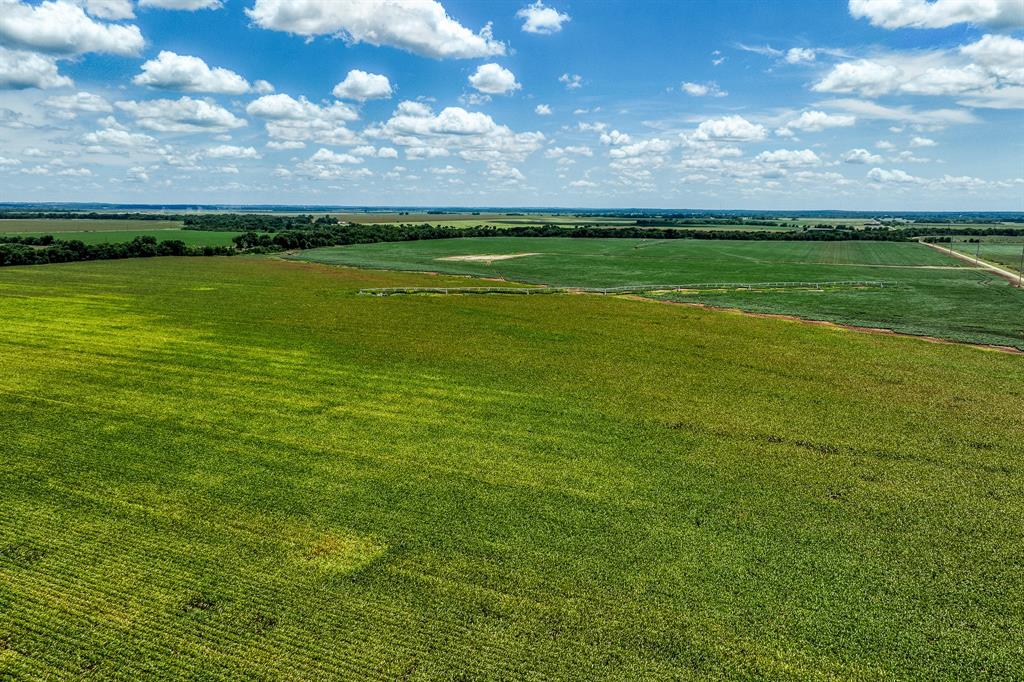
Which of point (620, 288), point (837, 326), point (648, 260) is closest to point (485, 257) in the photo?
point (648, 260)

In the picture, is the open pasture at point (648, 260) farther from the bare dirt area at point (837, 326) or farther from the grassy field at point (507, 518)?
the grassy field at point (507, 518)

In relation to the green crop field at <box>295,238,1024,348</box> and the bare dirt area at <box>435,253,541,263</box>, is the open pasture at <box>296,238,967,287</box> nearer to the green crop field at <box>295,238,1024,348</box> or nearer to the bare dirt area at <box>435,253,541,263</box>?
the green crop field at <box>295,238,1024,348</box>

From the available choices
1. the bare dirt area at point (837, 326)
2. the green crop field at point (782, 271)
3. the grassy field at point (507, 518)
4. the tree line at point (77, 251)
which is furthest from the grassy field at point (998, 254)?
the tree line at point (77, 251)

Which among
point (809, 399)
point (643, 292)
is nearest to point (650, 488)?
point (809, 399)

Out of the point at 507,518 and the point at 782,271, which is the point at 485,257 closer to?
the point at 782,271

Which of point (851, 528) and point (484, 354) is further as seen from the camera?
point (484, 354)

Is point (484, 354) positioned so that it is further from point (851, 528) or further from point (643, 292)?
point (643, 292)

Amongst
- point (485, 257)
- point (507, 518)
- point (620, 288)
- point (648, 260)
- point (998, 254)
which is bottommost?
point (507, 518)
